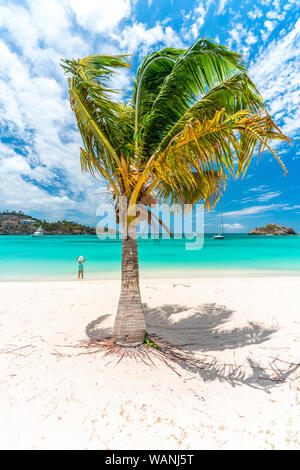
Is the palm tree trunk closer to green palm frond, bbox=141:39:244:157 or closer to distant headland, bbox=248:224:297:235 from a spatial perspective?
green palm frond, bbox=141:39:244:157

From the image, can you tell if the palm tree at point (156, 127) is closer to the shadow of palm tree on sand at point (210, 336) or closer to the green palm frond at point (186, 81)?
the green palm frond at point (186, 81)

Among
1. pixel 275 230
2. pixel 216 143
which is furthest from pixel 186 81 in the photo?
pixel 275 230

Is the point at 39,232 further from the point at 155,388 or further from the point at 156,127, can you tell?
the point at 155,388

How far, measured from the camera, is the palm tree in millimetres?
3004

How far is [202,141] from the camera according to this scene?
9.62 feet

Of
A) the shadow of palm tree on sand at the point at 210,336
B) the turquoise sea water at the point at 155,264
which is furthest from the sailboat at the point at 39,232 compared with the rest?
the shadow of palm tree on sand at the point at 210,336

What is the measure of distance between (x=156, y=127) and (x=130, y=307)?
3.25 m

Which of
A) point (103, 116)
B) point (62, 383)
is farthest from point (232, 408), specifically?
point (103, 116)

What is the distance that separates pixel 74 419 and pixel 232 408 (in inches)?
74.9

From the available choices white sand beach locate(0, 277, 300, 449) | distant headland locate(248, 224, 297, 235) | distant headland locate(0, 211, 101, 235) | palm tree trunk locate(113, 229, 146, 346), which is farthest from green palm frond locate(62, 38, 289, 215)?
distant headland locate(248, 224, 297, 235)

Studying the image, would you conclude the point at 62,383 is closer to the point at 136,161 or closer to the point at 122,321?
the point at 122,321

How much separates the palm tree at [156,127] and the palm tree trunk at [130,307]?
0.02 m

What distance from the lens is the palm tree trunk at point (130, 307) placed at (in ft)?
12.3

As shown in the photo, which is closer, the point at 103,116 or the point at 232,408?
the point at 232,408
